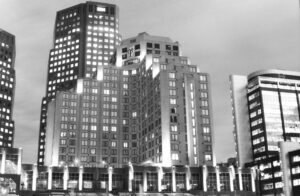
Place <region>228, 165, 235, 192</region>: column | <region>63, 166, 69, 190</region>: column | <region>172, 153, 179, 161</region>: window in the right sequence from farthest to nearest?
<region>172, 153, 179, 161</region>: window, <region>228, 165, 235, 192</region>: column, <region>63, 166, 69, 190</region>: column

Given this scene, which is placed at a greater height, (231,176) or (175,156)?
(175,156)

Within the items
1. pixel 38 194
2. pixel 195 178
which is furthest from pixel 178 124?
pixel 38 194

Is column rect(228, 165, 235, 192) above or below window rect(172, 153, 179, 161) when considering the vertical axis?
below

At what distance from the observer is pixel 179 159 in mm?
185625

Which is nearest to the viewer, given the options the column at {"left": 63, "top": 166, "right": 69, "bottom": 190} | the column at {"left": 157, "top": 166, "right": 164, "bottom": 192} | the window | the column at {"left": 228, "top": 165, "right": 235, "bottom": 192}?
the column at {"left": 63, "top": 166, "right": 69, "bottom": 190}

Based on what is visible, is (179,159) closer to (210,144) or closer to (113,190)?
(210,144)

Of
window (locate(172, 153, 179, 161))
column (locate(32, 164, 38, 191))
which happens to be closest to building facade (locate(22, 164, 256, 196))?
column (locate(32, 164, 38, 191))

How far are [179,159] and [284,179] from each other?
161 feet

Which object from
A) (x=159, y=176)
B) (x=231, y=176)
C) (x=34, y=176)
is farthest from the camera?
(x=231, y=176)

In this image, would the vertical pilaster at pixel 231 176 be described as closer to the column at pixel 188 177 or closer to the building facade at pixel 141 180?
the building facade at pixel 141 180

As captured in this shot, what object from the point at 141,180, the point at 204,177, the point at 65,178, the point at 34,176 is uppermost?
the point at 34,176

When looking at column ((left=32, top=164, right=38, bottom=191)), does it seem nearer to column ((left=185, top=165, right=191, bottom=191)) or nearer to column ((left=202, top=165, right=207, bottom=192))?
column ((left=185, top=165, right=191, bottom=191))

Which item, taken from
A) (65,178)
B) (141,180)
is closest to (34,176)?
(65,178)

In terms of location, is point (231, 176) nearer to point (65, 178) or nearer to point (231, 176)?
point (231, 176)
